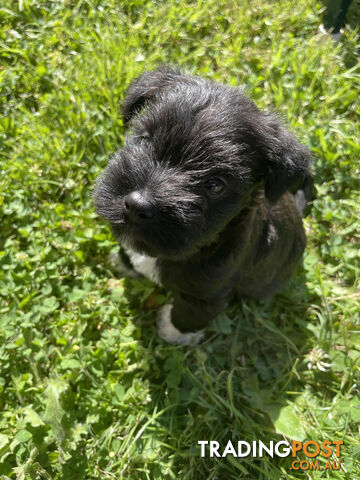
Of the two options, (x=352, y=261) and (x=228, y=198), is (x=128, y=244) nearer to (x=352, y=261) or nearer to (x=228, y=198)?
(x=228, y=198)

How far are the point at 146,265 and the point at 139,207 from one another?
2.81 feet

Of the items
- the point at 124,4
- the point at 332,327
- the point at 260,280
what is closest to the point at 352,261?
the point at 332,327

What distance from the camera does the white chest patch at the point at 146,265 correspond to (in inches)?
98.1

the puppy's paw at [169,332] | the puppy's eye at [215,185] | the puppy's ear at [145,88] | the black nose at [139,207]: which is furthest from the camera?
the puppy's paw at [169,332]

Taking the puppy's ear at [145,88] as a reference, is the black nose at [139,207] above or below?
below

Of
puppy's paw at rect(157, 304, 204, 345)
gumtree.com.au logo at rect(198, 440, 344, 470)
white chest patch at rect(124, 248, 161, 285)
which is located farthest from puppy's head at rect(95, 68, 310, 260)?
gumtree.com.au logo at rect(198, 440, 344, 470)

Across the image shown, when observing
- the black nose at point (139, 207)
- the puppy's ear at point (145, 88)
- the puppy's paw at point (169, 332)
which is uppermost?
the puppy's ear at point (145, 88)

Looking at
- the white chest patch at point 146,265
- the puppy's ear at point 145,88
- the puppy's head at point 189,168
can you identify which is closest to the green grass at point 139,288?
the white chest patch at point 146,265

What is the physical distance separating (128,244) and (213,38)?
2.90m

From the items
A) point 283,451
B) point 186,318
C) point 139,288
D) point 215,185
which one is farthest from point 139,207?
point 283,451

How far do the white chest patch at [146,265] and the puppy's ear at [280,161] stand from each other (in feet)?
2.60

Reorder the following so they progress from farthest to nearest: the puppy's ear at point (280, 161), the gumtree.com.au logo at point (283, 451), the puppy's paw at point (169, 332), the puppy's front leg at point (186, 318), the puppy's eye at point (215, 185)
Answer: the puppy's paw at point (169, 332) < the gumtree.com.au logo at point (283, 451) < the puppy's front leg at point (186, 318) < the puppy's ear at point (280, 161) < the puppy's eye at point (215, 185)

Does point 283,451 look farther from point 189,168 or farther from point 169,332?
point 189,168

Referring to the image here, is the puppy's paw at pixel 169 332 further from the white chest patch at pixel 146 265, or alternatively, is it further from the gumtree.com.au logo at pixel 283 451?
the gumtree.com.au logo at pixel 283 451
